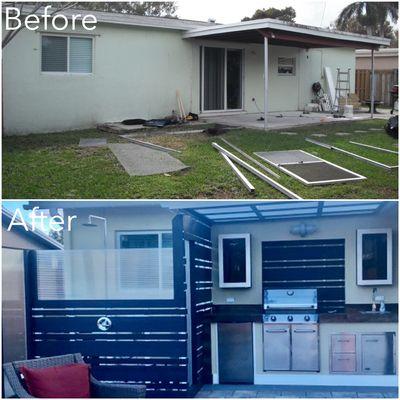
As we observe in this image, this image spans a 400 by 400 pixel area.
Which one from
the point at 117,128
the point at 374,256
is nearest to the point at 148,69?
the point at 117,128

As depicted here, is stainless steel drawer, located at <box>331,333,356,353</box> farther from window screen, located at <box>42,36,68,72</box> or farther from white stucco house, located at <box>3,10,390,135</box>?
window screen, located at <box>42,36,68,72</box>

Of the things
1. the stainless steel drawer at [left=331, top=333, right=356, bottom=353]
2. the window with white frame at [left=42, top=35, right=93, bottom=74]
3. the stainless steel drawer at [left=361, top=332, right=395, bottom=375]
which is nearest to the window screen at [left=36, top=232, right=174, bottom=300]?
the stainless steel drawer at [left=331, top=333, right=356, bottom=353]

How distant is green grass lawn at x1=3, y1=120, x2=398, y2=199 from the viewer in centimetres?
537

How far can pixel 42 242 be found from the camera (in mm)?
4891

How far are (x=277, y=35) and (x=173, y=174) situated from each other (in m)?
4.02

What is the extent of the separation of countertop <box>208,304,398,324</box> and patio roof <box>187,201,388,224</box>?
77 cm

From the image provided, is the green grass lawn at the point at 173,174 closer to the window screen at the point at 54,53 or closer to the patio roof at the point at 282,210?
the patio roof at the point at 282,210

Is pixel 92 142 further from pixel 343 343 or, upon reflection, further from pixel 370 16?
pixel 370 16

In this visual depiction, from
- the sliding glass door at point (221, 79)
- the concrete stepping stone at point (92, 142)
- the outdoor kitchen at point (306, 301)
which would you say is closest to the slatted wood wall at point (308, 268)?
the outdoor kitchen at point (306, 301)

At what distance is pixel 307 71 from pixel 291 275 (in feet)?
25.2

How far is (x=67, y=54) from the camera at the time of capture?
8.72m

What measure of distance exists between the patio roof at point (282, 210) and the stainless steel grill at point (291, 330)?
663 mm

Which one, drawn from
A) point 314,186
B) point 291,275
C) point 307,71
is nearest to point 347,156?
point 314,186

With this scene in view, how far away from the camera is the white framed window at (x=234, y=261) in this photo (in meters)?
5.16
